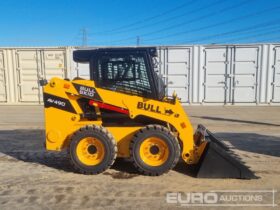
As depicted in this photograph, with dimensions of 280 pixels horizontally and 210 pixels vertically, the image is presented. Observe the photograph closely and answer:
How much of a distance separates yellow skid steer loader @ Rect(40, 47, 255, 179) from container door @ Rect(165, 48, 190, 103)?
800 centimetres

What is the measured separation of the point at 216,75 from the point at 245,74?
4.27 ft

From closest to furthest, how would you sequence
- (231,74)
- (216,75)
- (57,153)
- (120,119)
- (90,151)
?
1. (90,151)
2. (120,119)
3. (57,153)
4. (231,74)
5. (216,75)

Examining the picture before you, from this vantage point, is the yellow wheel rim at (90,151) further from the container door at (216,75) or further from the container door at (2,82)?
the container door at (2,82)

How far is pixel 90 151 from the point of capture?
4.55 meters

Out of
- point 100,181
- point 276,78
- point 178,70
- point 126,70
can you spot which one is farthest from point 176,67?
point 100,181

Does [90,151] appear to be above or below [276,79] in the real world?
below

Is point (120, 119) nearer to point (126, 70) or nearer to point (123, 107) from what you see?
point (123, 107)

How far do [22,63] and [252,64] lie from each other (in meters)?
10.8

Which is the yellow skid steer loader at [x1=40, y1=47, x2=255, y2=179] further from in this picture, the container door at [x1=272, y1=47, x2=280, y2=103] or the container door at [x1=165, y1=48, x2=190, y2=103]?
the container door at [x1=272, y1=47, x2=280, y2=103]

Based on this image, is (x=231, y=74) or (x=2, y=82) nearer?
(x=231, y=74)

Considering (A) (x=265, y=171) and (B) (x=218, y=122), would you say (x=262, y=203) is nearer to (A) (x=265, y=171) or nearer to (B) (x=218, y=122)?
(A) (x=265, y=171)

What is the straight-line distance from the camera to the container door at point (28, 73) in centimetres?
1302

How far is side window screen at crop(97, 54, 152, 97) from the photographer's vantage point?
15.1ft

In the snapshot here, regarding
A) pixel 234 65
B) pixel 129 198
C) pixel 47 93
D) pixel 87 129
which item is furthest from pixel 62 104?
pixel 234 65
